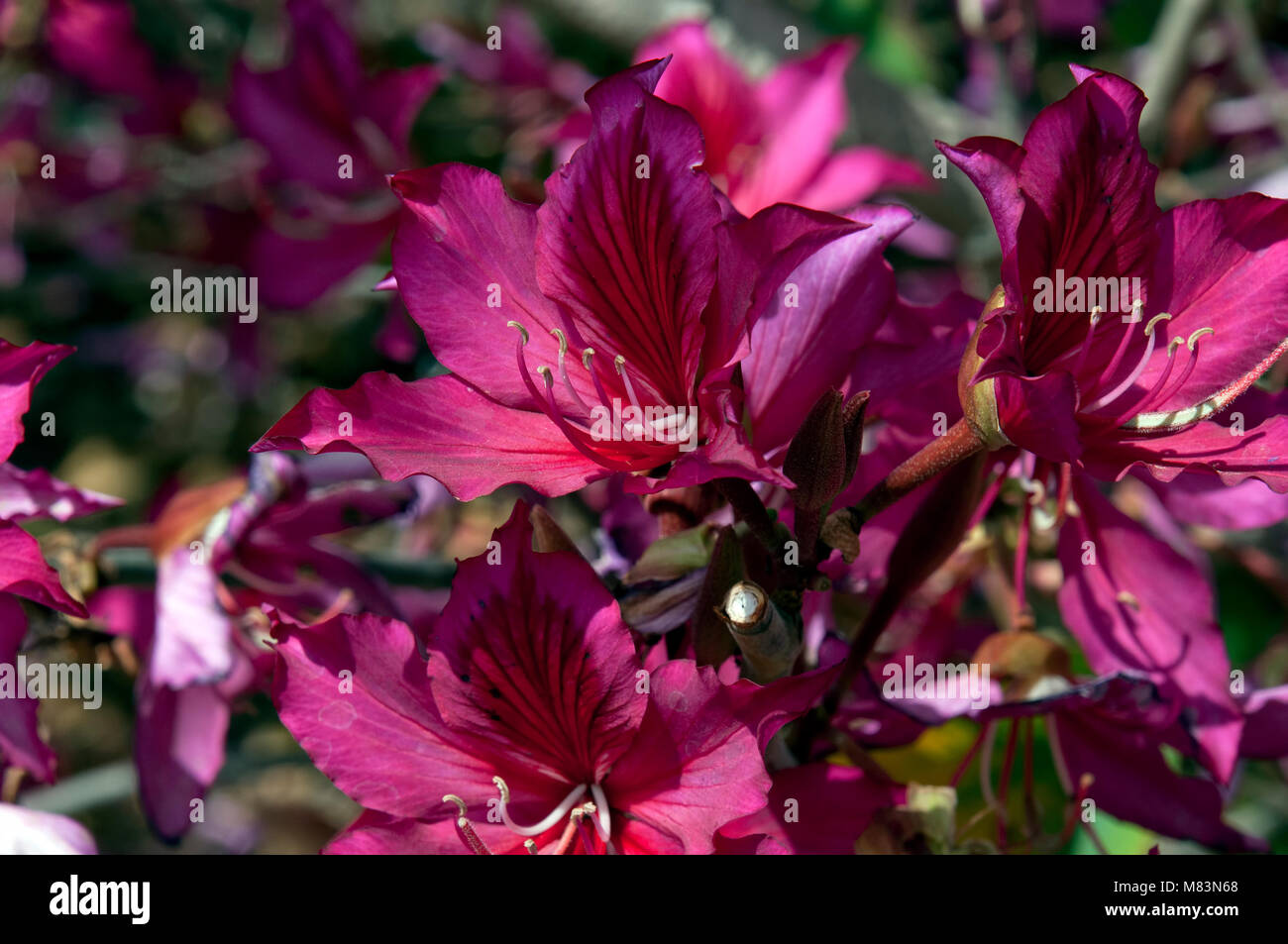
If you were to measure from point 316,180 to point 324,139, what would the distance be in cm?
6

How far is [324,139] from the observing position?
62.6 inches

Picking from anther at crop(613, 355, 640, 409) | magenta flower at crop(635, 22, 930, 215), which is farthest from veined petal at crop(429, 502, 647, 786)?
magenta flower at crop(635, 22, 930, 215)

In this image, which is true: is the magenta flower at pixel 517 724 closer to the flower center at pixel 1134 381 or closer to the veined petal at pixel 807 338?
the veined petal at pixel 807 338

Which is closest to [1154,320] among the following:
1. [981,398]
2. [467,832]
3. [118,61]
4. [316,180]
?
[981,398]

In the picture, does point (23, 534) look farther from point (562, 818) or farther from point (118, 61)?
point (118, 61)

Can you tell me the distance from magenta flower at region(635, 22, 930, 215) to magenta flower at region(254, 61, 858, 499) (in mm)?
561

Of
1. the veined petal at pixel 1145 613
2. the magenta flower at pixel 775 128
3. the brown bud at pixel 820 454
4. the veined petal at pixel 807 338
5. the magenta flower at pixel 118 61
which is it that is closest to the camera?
the brown bud at pixel 820 454

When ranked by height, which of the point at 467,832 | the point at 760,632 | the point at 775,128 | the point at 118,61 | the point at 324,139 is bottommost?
the point at 467,832

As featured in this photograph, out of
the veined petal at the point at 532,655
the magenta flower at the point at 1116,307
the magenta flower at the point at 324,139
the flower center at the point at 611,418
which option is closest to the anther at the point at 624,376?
the flower center at the point at 611,418

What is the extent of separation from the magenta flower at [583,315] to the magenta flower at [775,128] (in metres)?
0.56

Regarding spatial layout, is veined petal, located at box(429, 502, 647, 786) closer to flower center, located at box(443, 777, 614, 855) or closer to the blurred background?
flower center, located at box(443, 777, 614, 855)

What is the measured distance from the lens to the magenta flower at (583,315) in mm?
713

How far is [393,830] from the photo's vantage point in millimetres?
807
